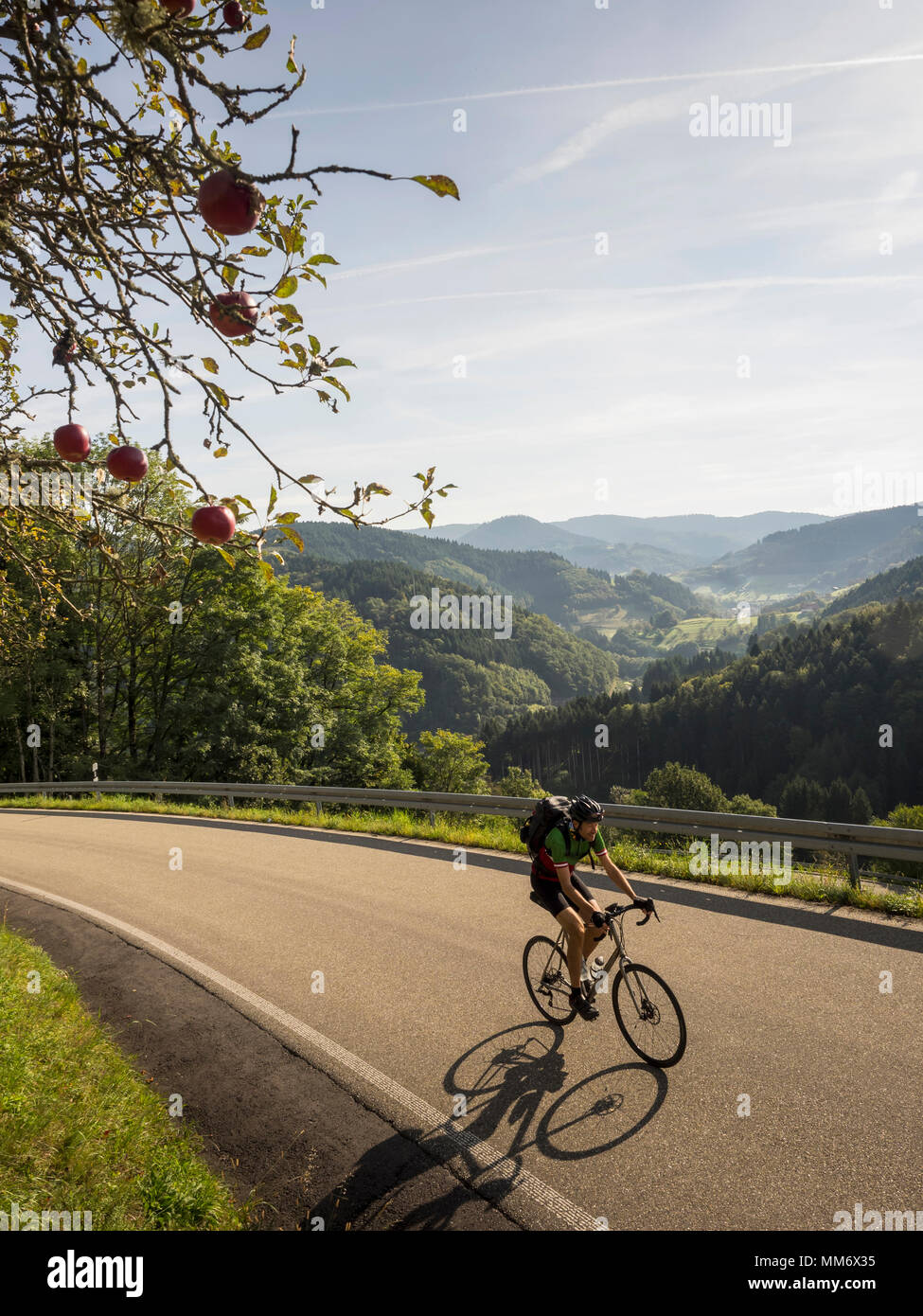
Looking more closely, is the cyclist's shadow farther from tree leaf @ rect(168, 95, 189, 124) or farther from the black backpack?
tree leaf @ rect(168, 95, 189, 124)

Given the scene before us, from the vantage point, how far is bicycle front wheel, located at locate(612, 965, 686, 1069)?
4.85 m

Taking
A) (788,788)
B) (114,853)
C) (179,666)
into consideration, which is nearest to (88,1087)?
(114,853)

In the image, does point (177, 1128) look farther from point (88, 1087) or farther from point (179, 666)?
point (179, 666)

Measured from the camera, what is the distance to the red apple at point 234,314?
2.14 metres

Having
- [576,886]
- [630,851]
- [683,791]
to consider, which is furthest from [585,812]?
[683,791]

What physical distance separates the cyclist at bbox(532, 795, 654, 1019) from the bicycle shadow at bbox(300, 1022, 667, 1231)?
1.81 ft

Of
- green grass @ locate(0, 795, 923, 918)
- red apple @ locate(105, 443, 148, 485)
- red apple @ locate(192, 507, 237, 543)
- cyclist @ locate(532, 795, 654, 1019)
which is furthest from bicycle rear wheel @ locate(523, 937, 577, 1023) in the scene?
red apple @ locate(105, 443, 148, 485)

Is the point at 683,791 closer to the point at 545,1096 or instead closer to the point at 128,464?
the point at 545,1096

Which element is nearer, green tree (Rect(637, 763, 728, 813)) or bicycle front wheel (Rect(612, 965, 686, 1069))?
bicycle front wheel (Rect(612, 965, 686, 1069))

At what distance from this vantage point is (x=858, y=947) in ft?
21.5

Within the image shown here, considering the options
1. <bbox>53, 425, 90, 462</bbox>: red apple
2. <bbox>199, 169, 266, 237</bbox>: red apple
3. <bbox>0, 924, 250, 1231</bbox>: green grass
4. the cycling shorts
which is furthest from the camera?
the cycling shorts

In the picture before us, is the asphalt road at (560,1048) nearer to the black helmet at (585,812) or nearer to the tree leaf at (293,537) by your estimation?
the black helmet at (585,812)

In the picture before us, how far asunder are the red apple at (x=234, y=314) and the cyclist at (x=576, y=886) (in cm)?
395

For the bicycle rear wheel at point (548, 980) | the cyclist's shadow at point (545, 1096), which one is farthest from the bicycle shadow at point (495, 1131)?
the bicycle rear wheel at point (548, 980)
